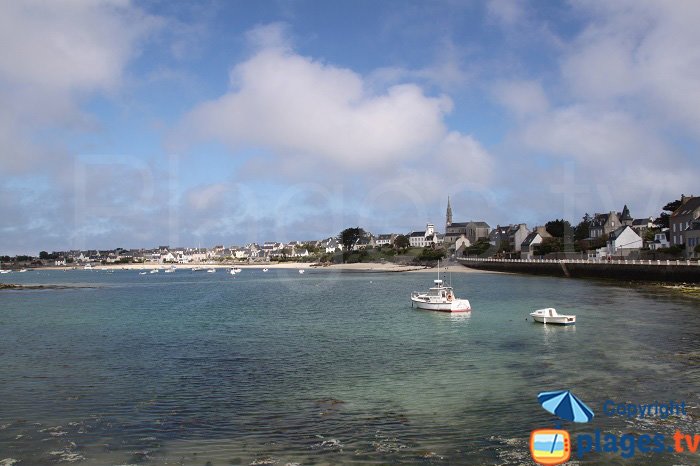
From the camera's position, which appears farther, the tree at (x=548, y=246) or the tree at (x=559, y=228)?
the tree at (x=559, y=228)

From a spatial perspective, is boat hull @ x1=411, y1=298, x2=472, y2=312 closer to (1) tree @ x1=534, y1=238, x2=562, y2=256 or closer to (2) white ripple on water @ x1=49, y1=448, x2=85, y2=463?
(2) white ripple on water @ x1=49, y1=448, x2=85, y2=463

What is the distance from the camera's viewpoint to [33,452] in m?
14.1

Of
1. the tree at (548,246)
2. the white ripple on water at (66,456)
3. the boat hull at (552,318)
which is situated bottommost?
the white ripple on water at (66,456)

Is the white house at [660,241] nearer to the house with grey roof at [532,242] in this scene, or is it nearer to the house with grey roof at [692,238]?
the house with grey roof at [692,238]

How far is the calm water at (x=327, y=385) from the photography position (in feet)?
46.8

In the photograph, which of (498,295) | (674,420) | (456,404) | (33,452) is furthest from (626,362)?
(498,295)

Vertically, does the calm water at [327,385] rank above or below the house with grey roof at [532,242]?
below

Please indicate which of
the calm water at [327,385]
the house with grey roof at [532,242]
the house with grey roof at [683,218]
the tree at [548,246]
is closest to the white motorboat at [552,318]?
the calm water at [327,385]

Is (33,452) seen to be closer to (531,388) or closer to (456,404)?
(456,404)

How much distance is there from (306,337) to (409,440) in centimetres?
2032
